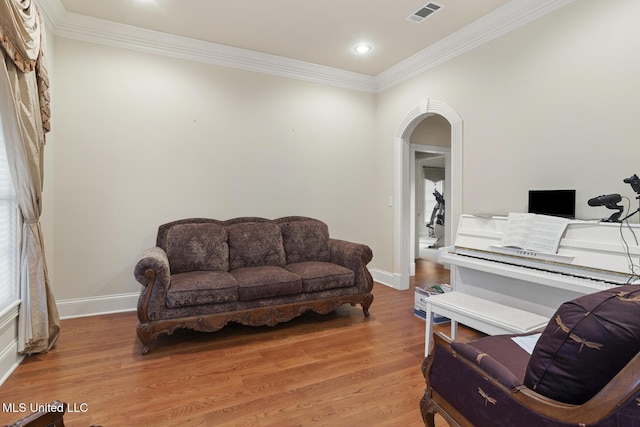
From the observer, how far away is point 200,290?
277 centimetres

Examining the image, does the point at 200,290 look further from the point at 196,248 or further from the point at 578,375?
the point at 578,375

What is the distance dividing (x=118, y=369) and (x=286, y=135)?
9.85ft

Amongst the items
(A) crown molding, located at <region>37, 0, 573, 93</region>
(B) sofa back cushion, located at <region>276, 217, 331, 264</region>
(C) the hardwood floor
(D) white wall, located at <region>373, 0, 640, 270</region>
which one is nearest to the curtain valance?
(A) crown molding, located at <region>37, 0, 573, 93</region>

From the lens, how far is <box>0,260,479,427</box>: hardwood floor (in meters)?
1.88

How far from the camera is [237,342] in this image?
2854 millimetres

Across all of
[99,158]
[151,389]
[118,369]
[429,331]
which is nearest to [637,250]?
[429,331]

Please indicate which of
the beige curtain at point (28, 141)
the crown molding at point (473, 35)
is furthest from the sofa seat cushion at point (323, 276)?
the crown molding at point (473, 35)

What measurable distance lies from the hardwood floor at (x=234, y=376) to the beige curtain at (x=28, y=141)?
264 mm

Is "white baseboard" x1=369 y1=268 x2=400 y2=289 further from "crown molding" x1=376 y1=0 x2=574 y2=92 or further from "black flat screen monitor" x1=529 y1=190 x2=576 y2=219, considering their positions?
"crown molding" x1=376 y1=0 x2=574 y2=92

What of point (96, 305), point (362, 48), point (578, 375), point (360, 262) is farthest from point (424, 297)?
point (96, 305)

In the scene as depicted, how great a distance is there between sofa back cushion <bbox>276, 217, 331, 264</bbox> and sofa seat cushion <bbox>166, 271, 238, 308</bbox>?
961 mm

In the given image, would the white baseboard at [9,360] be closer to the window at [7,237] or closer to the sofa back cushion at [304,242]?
the window at [7,237]

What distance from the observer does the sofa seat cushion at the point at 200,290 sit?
2703 mm

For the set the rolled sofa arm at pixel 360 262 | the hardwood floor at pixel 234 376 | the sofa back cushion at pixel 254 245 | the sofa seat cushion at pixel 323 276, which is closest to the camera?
the hardwood floor at pixel 234 376
